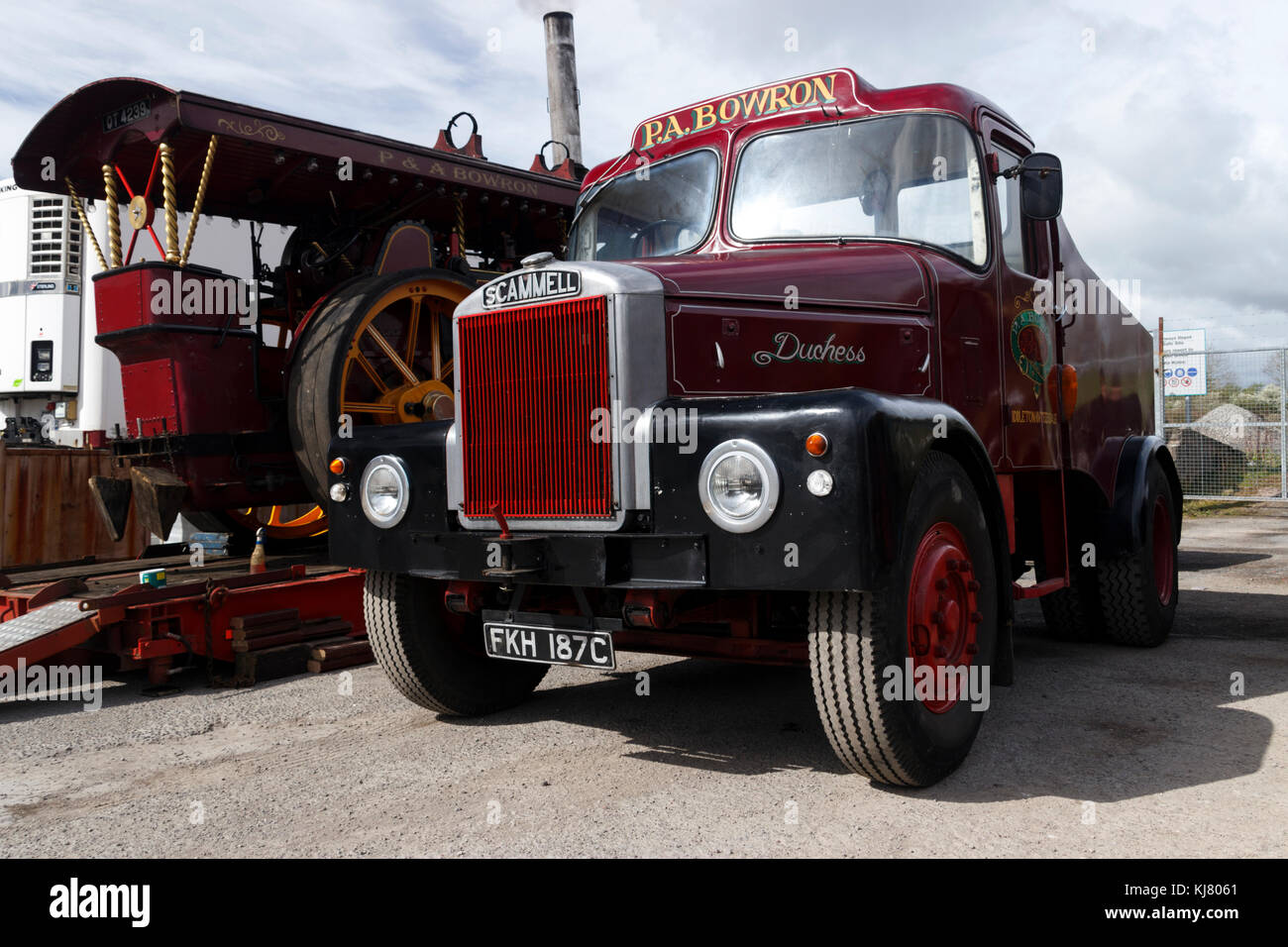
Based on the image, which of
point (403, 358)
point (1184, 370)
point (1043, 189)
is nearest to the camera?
point (1043, 189)

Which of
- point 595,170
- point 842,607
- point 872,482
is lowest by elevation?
point 842,607

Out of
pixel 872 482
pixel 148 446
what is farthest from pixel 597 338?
pixel 148 446

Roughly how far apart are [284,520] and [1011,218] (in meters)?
6.20

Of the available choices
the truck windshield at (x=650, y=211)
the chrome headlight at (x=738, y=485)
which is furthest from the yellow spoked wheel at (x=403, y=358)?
the chrome headlight at (x=738, y=485)

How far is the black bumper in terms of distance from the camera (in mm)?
3312

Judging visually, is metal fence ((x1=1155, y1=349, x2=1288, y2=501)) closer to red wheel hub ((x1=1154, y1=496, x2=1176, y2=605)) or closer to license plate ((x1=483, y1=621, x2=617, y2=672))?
red wheel hub ((x1=1154, y1=496, x2=1176, y2=605))

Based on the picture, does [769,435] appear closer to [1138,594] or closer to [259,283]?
[1138,594]

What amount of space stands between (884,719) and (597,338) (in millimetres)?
1566

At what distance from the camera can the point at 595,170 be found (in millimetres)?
5746

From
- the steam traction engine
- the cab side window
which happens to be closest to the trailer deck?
the steam traction engine

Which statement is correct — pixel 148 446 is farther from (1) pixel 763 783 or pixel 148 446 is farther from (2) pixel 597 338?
(1) pixel 763 783

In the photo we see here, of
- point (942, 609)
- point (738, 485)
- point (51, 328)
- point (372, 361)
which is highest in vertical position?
point (51, 328)

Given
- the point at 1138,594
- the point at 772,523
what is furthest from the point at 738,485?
A: the point at 1138,594

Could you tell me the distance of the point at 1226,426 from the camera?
17016 millimetres
